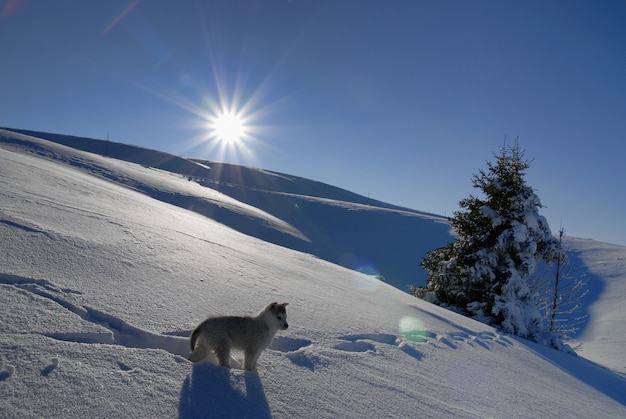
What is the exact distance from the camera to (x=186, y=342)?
3.40 meters

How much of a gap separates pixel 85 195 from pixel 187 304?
658 cm

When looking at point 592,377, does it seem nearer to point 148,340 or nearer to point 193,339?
point 193,339

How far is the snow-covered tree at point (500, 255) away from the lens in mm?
12227

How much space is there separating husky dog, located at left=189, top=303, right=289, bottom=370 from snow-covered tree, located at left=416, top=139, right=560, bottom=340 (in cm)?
1089

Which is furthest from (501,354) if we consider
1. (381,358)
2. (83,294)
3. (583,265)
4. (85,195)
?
(583,265)

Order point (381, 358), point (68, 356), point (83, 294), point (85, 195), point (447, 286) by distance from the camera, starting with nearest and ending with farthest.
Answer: point (68, 356), point (83, 294), point (381, 358), point (85, 195), point (447, 286)

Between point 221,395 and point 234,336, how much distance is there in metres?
0.65

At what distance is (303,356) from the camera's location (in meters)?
3.78

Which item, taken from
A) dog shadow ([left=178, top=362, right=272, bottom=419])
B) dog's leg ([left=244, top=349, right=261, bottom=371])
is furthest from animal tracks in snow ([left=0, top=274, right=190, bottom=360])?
dog's leg ([left=244, top=349, right=261, bottom=371])

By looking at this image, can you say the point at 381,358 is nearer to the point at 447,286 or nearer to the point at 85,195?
the point at 85,195

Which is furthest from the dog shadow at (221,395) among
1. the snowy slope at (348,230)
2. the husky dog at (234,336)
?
the snowy slope at (348,230)

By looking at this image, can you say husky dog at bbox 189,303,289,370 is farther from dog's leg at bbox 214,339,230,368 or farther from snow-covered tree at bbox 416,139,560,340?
snow-covered tree at bbox 416,139,560,340

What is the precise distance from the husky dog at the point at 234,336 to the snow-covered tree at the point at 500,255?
10.9 meters

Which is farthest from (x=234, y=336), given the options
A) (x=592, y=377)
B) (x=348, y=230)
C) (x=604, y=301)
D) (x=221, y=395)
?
(x=348, y=230)
